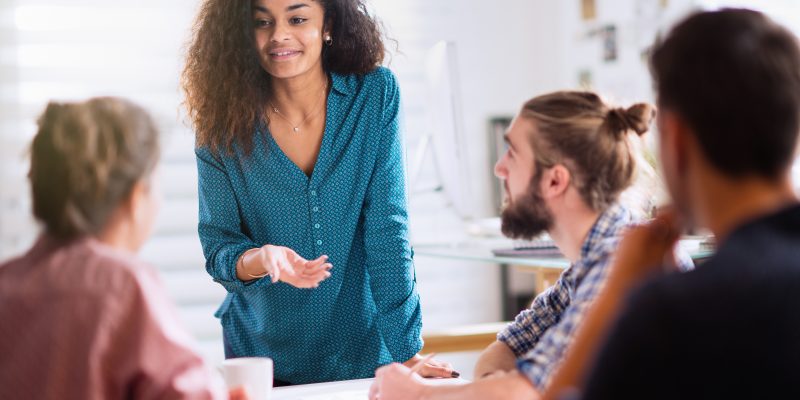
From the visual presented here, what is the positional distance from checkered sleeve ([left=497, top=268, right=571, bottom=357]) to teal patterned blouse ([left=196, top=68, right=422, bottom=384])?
0.28 meters

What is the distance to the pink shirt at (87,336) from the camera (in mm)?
1039

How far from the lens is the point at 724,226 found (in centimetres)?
89

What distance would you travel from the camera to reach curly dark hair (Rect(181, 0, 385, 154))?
2045 millimetres

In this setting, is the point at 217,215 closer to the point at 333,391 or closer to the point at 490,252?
the point at 333,391

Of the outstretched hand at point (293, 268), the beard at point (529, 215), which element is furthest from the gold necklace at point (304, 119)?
the beard at point (529, 215)

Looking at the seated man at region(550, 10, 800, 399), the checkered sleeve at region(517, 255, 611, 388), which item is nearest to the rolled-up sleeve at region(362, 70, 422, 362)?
the checkered sleeve at region(517, 255, 611, 388)

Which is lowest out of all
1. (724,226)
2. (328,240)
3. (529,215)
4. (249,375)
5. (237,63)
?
(249,375)

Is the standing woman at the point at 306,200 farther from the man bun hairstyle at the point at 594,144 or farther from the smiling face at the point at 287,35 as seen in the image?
the man bun hairstyle at the point at 594,144

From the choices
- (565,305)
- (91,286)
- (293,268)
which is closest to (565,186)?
(565,305)

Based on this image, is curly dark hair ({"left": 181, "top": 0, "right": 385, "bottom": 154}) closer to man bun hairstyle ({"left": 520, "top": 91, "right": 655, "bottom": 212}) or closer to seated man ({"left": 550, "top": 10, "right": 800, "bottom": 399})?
man bun hairstyle ({"left": 520, "top": 91, "right": 655, "bottom": 212})

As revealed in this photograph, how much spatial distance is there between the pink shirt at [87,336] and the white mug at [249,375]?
382 millimetres

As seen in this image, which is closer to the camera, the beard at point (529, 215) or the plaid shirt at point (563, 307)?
the plaid shirt at point (563, 307)

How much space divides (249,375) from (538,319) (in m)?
0.58

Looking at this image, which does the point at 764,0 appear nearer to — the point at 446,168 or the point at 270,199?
the point at 446,168
